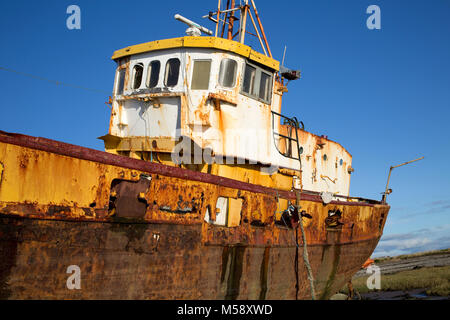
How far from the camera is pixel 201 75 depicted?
24.3ft

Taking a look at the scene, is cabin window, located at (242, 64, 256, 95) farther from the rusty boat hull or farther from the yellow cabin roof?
the rusty boat hull

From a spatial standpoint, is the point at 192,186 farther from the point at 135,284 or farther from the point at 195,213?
the point at 135,284

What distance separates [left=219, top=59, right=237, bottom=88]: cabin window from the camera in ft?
24.3

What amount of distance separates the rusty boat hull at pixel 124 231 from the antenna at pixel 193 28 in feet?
11.7

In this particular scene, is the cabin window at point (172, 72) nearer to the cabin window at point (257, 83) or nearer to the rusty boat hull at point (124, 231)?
the cabin window at point (257, 83)

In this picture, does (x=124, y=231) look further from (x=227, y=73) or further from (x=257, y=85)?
Answer: (x=257, y=85)

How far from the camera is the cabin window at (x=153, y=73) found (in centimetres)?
786

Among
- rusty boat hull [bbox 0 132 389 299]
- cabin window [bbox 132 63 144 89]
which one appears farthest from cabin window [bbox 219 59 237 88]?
rusty boat hull [bbox 0 132 389 299]

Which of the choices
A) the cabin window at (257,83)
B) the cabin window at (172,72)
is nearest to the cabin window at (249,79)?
the cabin window at (257,83)

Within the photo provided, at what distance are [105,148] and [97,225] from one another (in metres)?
3.74

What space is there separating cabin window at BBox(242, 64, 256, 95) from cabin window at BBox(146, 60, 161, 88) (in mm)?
1762

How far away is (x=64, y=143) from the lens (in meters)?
4.61

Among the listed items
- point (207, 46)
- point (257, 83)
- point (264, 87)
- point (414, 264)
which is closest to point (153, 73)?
point (207, 46)

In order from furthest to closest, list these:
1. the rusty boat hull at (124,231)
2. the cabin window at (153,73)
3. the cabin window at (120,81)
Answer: the cabin window at (120,81) < the cabin window at (153,73) < the rusty boat hull at (124,231)
